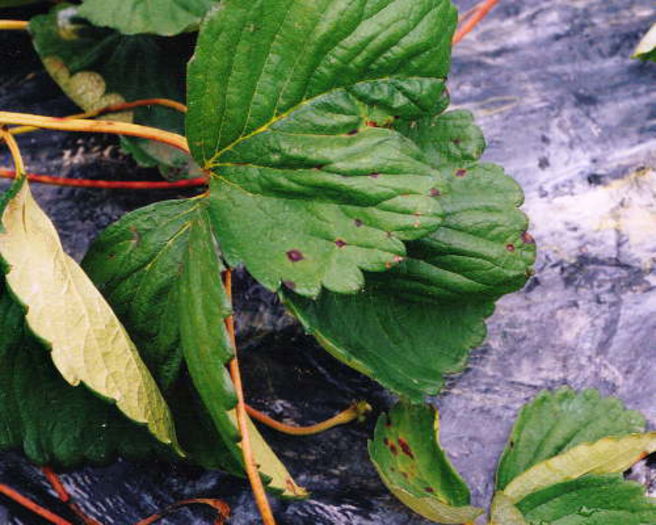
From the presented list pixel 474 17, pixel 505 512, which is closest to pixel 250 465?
pixel 505 512

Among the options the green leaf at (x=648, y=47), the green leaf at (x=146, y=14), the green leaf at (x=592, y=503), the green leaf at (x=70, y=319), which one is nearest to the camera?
the green leaf at (x=70, y=319)

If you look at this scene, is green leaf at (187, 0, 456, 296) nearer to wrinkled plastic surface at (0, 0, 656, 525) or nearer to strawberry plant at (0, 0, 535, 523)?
strawberry plant at (0, 0, 535, 523)

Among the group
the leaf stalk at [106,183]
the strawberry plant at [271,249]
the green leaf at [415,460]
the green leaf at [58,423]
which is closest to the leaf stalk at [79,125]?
the strawberry plant at [271,249]

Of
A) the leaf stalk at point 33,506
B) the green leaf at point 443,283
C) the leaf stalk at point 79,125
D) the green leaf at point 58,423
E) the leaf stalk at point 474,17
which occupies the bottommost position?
the leaf stalk at point 33,506

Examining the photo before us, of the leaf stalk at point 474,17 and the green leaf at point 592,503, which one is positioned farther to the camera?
the leaf stalk at point 474,17

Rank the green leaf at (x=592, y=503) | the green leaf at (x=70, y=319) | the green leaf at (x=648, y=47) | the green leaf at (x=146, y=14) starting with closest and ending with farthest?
the green leaf at (x=70, y=319) → the green leaf at (x=592, y=503) → the green leaf at (x=146, y=14) → the green leaf at (x=648, y=47)

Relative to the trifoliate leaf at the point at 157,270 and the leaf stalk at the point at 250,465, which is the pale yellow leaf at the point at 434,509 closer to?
the leaf stalk at the point at 250,465

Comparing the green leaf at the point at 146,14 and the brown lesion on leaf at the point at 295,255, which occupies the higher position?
the green leaf at the point at 146,14

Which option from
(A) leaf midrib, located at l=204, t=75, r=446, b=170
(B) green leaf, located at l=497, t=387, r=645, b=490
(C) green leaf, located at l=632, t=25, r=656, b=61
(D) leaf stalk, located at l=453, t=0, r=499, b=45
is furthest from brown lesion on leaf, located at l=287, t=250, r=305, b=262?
(C) green leaf, located at l=632, t=25, r=656, b=61
